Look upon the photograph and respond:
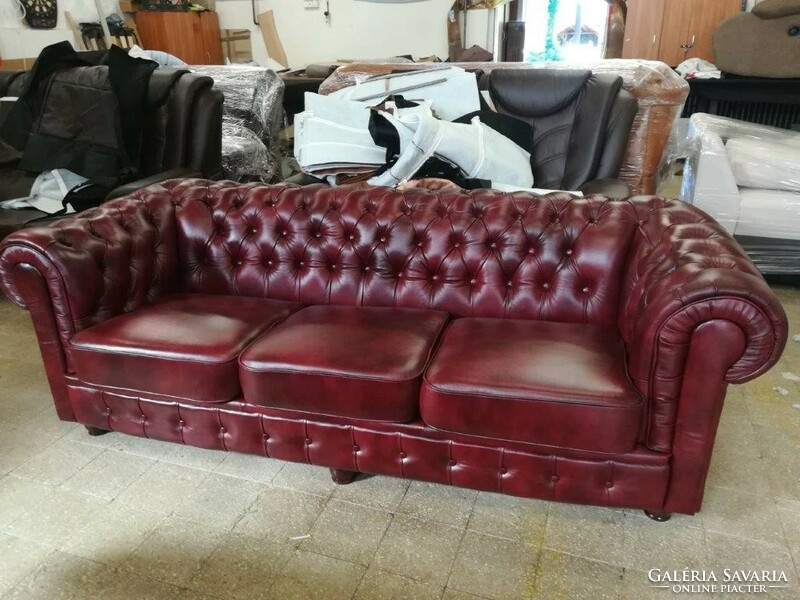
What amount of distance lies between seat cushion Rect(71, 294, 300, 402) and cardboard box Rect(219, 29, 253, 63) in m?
5.47

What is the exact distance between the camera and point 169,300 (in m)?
1.99

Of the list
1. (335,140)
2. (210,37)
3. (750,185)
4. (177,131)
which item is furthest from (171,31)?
(750,185)

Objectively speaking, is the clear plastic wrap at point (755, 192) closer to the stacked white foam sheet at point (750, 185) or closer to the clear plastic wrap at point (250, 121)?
the stacked white foam sheet at point (750, 185)

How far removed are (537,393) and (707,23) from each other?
4483 mm

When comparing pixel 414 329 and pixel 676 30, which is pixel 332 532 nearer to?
pixel 414 329

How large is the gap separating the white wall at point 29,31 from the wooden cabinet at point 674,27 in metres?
4.81

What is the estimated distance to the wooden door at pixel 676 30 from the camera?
4.55 metres

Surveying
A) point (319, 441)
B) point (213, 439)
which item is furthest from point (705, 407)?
point (213, 439)

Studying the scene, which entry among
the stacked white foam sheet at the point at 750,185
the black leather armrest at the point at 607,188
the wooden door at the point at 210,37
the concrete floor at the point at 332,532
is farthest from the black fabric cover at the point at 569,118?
the wooden door at the point at 210,37

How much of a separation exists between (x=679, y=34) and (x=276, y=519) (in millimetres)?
4824

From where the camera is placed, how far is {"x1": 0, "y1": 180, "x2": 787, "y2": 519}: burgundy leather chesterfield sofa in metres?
1.37

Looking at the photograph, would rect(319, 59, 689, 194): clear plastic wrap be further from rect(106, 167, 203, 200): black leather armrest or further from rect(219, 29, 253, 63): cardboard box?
rect(219, 29, 253, 63): cardboard box

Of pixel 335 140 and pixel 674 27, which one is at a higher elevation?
pixel 674 27

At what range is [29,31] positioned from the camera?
4.80 metres
